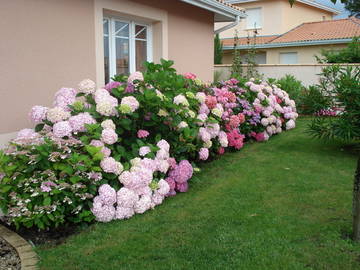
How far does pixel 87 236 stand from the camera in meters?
4.16

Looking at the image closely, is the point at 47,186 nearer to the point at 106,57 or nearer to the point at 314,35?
the point at 106,57

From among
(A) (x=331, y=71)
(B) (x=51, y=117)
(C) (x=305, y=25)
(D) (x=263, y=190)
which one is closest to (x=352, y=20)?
(C) (x=305, y=25)

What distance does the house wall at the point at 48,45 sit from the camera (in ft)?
17.3

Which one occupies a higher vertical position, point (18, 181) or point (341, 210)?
point (18, 181)

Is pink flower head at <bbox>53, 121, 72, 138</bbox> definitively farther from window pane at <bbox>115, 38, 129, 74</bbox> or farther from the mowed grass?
window pane at <bbox>115, 38, 129, 74</bbox>

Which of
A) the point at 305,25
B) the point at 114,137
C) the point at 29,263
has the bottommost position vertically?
the point at 29,263

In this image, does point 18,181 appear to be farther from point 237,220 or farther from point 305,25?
point 305,25

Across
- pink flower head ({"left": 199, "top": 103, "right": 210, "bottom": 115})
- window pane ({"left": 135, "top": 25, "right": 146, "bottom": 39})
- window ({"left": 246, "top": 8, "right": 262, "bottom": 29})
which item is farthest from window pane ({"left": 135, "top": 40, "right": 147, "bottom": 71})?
window ({"left": 246, "top": 8, "right": 262, "bottom": 29})

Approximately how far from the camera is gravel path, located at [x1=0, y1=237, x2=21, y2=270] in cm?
353

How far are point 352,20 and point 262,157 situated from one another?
860 inches

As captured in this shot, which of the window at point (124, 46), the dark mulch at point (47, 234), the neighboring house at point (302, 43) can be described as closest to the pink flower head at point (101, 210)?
the dark mulch at point (47, 234)

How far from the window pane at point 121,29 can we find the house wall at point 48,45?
0.31 metres

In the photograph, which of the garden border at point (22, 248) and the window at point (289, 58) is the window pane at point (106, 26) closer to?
the garden border at point (22, 248)

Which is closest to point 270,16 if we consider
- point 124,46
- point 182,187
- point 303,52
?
point 303,52
